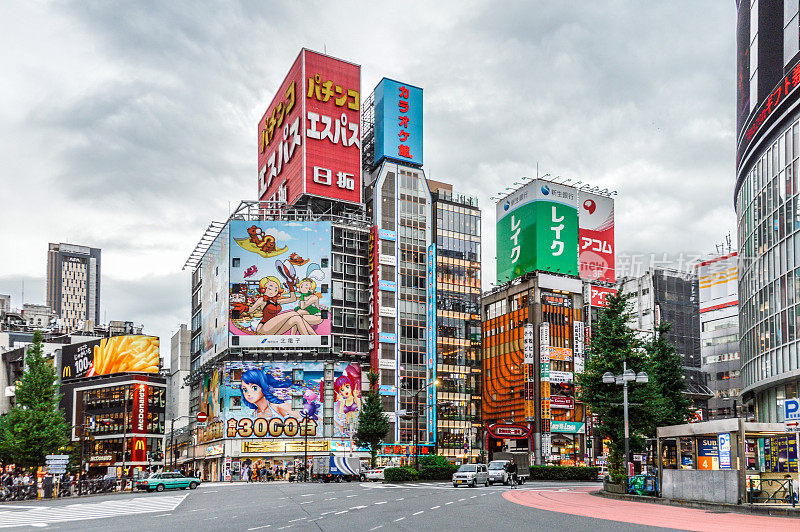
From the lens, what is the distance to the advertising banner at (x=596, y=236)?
443 feet

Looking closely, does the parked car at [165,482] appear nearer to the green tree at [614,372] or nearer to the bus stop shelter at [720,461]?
the green tree at [614,372]

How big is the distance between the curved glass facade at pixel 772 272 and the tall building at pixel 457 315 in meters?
59.5

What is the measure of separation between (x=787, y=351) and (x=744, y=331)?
11.5 metres

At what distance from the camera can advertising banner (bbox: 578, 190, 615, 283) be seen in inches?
5320

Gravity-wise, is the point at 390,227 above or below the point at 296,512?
above

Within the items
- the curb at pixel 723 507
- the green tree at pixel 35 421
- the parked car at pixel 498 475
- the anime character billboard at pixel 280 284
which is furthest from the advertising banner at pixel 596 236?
the curb at pixel 723 507

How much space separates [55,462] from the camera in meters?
51.8

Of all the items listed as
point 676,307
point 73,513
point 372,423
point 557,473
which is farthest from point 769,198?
point 676,307

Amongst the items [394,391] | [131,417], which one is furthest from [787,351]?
[131,417]

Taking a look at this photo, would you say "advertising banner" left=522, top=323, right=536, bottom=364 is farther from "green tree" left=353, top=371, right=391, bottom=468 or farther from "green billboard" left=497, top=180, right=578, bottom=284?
"green tree" left=353, top=371, right=391, bottom=468

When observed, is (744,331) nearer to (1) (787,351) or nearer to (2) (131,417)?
(1) (787,351)

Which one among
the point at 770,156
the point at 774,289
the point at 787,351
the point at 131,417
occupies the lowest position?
the point at 131,417

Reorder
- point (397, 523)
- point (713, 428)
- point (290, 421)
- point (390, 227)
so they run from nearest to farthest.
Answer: point (397, 523)
point (713, 428)
point (290, 421)
point (390, 227)

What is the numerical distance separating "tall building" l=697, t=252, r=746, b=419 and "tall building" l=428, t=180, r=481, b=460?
4755 cm
